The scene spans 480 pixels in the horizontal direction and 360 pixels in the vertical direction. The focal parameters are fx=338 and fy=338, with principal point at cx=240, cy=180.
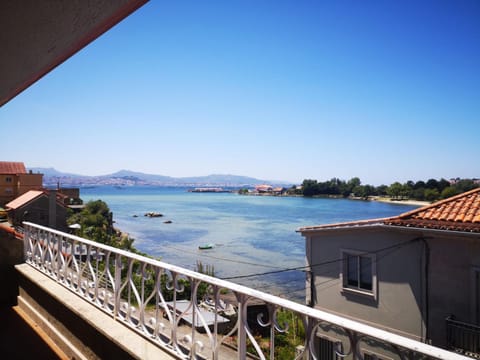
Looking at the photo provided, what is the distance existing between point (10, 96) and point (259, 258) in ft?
121

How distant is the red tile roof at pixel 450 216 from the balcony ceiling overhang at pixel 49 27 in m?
8.38

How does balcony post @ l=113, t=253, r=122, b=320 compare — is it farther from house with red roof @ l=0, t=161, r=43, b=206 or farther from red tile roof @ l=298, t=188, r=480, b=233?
house with red roof @ l=0, t=161, r=43, b=206

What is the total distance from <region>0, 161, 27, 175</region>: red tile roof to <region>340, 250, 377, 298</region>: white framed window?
29.9 metres

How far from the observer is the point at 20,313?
3.26 m

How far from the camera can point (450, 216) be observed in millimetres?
8141

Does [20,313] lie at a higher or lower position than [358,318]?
higher

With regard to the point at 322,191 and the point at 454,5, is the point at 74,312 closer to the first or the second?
the point at 454,5

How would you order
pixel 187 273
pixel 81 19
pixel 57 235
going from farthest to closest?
pixel 57 235 → pixel 187 273 → pixel 81 19

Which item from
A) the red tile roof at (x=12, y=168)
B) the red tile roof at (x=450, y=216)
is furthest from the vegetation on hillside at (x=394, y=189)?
the red tile roof at (x=12, y=168)

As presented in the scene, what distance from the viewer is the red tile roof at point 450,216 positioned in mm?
7648

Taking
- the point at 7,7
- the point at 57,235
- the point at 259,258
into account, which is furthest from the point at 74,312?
the point at 259,258

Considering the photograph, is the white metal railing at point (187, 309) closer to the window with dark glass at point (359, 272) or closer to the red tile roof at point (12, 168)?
the window with dark glass at point (359, 272)

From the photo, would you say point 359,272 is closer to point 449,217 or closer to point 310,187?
point 449,217

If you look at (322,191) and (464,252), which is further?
(322,191)
